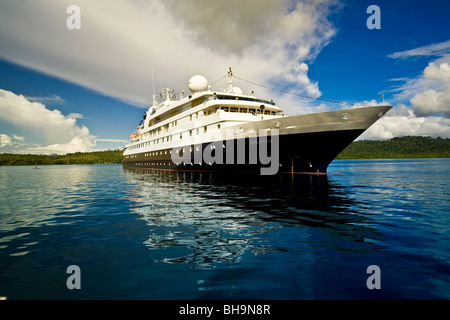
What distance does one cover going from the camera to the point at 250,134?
2047cm

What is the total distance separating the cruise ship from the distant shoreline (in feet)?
393

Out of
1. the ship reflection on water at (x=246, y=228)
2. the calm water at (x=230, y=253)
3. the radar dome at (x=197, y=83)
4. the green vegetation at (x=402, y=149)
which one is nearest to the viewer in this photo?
the calm water at (x=230, y=253)

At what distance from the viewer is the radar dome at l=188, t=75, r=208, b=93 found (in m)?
33.2

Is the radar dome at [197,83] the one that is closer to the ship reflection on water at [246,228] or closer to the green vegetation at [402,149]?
the ship reflection on water at [246,228]

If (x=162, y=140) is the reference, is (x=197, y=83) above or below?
above

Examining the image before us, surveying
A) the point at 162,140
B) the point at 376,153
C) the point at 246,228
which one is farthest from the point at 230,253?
the point at 376,153

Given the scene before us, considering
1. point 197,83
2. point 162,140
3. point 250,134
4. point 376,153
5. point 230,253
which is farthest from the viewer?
point 376,153

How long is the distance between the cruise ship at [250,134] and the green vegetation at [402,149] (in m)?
122

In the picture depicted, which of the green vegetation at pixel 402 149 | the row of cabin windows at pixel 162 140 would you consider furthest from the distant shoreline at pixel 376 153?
the row of cabin windows at pixel 162 140

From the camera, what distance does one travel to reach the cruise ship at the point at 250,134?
17.6 meters

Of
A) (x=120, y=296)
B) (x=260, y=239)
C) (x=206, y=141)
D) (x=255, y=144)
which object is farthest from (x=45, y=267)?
(x=206, y=141)

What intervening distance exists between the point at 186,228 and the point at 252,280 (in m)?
3.29

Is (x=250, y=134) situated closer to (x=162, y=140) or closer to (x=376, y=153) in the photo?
(x=162, y=140)

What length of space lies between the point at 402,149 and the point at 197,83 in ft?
509
